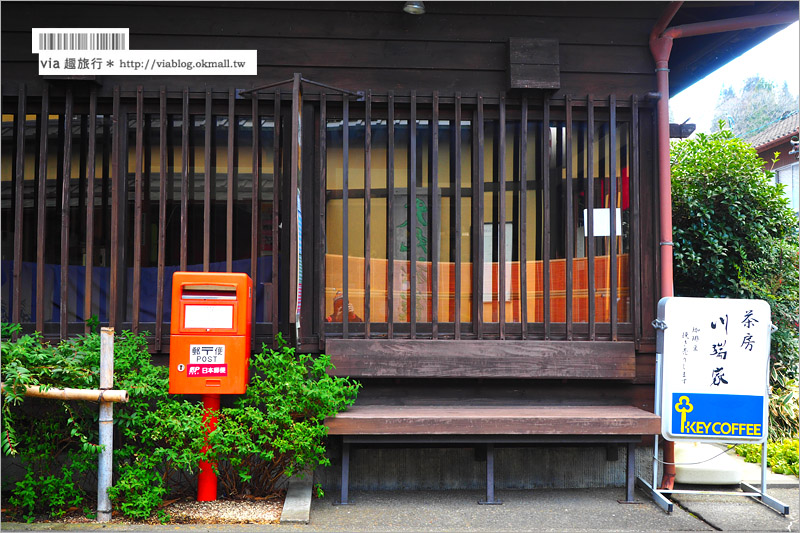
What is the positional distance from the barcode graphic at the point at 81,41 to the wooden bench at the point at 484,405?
3.07 meters

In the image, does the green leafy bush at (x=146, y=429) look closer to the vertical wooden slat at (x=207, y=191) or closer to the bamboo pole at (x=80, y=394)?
the bamboo pole at (x=80, y=394)

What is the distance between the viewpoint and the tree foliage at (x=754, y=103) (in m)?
29.4

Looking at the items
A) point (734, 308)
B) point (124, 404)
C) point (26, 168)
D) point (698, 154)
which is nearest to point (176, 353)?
point (124, 404)

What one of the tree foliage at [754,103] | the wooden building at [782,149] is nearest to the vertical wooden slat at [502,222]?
the wooden building at [782,149]

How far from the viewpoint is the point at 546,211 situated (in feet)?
19.3

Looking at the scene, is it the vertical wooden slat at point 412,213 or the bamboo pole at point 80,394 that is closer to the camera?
the bamboo pole at point 80,394

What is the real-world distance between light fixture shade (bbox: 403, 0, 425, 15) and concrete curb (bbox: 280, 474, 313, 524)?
150 inches

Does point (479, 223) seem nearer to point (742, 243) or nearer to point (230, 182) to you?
point (230, 182)

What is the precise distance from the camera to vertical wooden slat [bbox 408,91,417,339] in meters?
5.71

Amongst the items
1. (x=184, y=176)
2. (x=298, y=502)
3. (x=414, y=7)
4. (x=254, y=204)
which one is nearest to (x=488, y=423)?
(x=298, y=502)

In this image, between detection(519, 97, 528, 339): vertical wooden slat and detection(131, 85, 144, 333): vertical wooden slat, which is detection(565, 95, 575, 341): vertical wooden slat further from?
detection(131, 85, 144, 333): vertical wooden slat

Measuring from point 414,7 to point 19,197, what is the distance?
3.59 metres

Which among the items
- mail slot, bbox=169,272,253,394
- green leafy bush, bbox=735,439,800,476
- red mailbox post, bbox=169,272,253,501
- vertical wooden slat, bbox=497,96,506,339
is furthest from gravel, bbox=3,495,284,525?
green leafy bush, bbox=735,439,800,476

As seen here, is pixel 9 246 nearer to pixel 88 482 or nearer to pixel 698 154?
pixel 88 482
